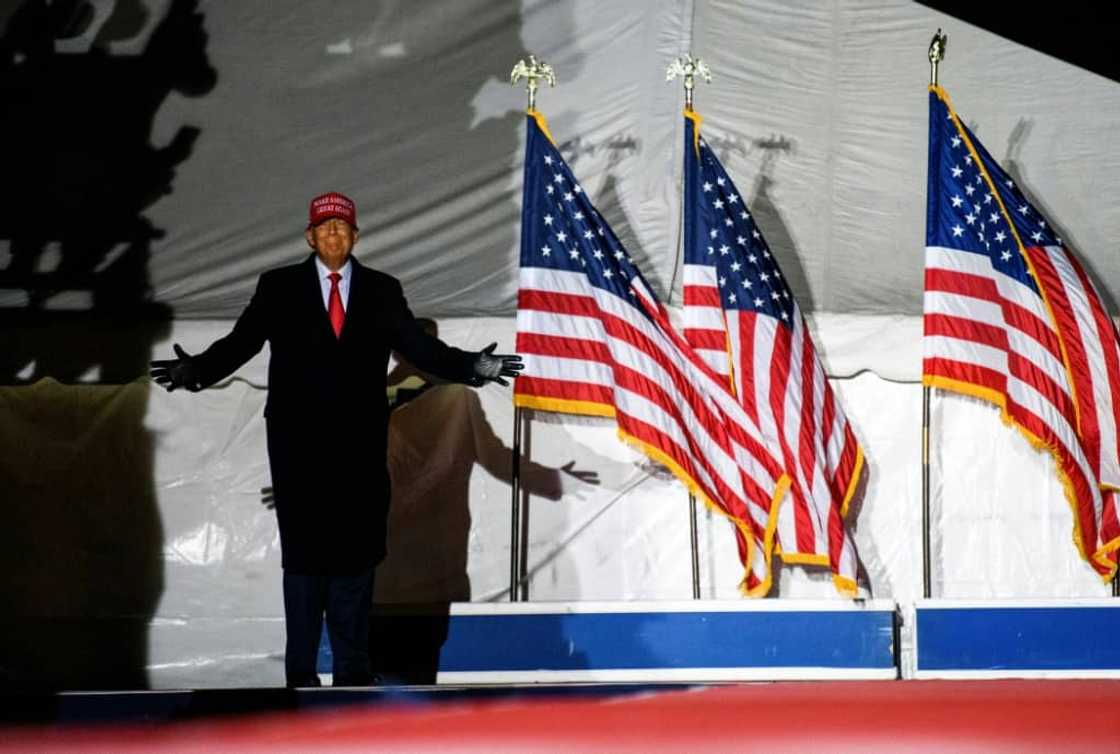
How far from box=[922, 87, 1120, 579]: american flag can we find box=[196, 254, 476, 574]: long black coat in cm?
202

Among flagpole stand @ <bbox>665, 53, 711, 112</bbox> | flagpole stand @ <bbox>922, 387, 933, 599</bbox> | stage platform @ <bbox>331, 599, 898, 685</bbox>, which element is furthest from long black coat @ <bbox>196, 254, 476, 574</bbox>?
flagpole stand @ <bbox>922, 387, 933, 599</bbox>

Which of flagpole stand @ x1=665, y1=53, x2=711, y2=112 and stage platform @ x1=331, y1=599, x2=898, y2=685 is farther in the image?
flagpole stand @ x1=665, y1=53, x2=711, y2=112

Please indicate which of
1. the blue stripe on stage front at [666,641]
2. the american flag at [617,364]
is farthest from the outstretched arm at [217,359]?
the blue stripe on stage front at [666,641]

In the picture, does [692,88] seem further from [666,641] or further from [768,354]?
[666,641]

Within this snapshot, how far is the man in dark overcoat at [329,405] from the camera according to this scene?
386 cm

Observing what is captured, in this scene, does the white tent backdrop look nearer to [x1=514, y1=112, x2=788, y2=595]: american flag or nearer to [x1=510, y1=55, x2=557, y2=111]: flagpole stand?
[x1=514, y1=112, x2=788, y2=595]: american flag

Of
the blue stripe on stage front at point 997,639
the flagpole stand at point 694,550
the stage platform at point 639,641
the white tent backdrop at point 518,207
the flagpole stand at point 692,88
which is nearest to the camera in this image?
the stage platform at point 639,641

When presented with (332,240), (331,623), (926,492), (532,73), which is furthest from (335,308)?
(926,492)

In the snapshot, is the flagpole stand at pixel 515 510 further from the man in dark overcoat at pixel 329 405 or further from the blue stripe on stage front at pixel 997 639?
the blue stripe on stage front at pixel 997 639

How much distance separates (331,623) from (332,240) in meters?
1.14

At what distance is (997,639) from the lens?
15.6ft

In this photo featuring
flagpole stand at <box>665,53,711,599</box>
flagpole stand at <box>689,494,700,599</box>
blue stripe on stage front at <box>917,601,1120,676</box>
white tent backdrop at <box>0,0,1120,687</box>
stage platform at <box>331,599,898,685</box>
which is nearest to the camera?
stage platform at <box>331,599,898,685</box>

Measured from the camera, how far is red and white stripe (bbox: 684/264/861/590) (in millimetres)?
4918

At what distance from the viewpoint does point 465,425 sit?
5.42 m
